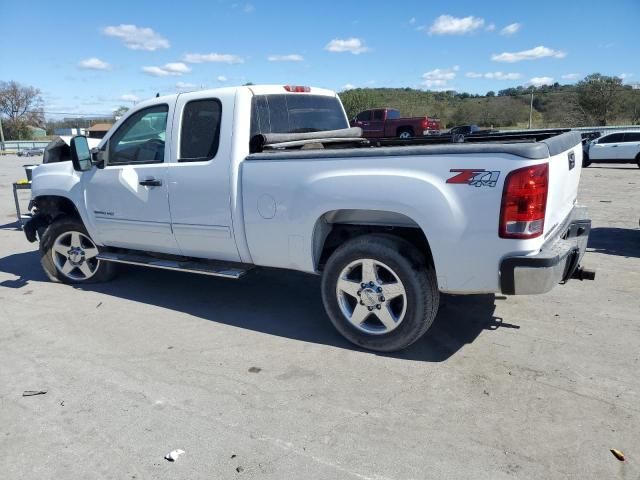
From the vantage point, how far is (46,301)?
18.2ft

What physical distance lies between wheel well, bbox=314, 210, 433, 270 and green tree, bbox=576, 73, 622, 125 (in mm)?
49268

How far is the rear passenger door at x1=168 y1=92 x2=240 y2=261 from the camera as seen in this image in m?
4.49

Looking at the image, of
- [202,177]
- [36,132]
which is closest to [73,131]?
[202,177]

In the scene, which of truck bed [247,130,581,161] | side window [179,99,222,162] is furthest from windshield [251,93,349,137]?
side window [179,99,222,162]

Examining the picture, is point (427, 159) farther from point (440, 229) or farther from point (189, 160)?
point (189, 160)

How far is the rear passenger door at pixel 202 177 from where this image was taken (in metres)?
4.49

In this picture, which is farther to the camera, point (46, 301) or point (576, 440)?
point (46, 301)

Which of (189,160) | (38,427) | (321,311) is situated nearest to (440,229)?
(321,311)

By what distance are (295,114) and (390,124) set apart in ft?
83.3

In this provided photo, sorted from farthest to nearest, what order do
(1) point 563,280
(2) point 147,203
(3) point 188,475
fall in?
(2) point 147,203 < (1) point 563,280 < (3) point 188,475

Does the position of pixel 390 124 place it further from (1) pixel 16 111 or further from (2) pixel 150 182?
(1) pixel 16 111

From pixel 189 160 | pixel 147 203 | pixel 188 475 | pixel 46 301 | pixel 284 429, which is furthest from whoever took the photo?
pixel 46 301

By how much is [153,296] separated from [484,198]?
3.74 m

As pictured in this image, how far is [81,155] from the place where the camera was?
5.41 metres
